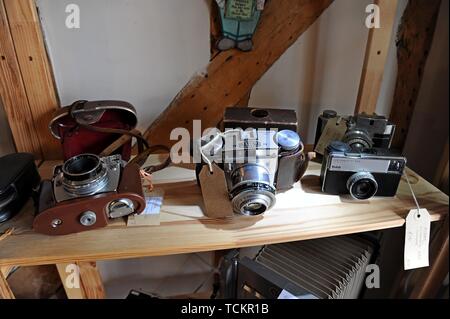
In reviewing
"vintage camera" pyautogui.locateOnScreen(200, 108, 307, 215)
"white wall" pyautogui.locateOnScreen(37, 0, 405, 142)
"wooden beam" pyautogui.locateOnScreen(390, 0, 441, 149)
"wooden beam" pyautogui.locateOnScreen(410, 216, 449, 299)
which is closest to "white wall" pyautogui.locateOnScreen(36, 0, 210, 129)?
"white wall" pyautogui.locateOnScreen(37, 0, 405, 142)

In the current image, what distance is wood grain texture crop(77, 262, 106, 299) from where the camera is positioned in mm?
832

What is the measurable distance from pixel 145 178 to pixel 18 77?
0.36 meters

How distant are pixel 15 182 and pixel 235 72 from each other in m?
0.54

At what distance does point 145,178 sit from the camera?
67 centimetres

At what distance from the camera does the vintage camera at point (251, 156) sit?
1.87 ft

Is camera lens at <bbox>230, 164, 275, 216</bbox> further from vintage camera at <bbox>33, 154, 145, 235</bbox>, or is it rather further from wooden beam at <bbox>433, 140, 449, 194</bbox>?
wooden beam at <bbox>433, 140, 449, 194</bbox>

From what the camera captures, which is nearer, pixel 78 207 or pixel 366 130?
pixel 78 207

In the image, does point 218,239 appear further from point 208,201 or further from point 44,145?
point 44,145

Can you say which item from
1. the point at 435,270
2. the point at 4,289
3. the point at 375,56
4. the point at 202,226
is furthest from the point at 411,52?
the point at 4,289

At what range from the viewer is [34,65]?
2.20 ft

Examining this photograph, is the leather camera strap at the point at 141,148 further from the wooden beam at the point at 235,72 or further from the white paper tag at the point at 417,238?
the white paper tag at the point at 417,238

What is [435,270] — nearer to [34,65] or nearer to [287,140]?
[287,140]

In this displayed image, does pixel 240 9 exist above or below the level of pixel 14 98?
above
